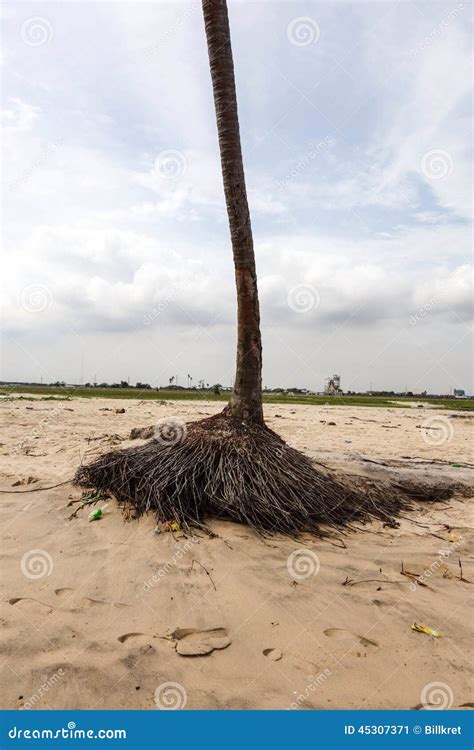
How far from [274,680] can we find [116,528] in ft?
7.77

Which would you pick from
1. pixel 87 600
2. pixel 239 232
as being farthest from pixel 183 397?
pixel 87 600

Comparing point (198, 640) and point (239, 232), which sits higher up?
point (239, 232)

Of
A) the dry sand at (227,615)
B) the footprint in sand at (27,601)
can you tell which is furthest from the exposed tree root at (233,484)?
the footprint in sand at (27,601)

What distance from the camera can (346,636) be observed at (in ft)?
8.94

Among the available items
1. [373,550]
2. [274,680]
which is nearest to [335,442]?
[373,550]

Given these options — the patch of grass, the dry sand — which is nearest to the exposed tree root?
the dry sand

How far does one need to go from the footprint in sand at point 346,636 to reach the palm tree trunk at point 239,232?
9.65 ft

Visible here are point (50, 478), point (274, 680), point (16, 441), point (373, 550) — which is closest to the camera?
point (274, 680)

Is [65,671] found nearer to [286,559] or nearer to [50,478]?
[286,559]

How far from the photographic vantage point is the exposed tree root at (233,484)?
4477mm

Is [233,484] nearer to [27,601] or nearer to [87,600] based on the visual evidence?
[87,600]

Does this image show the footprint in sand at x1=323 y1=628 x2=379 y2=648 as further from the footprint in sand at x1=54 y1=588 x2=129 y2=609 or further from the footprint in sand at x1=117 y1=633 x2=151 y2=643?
the footprint in sand at x1=54 y1=588 x2=129 y2=609

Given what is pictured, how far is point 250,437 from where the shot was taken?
527 centimetres

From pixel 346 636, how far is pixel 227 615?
753mm
